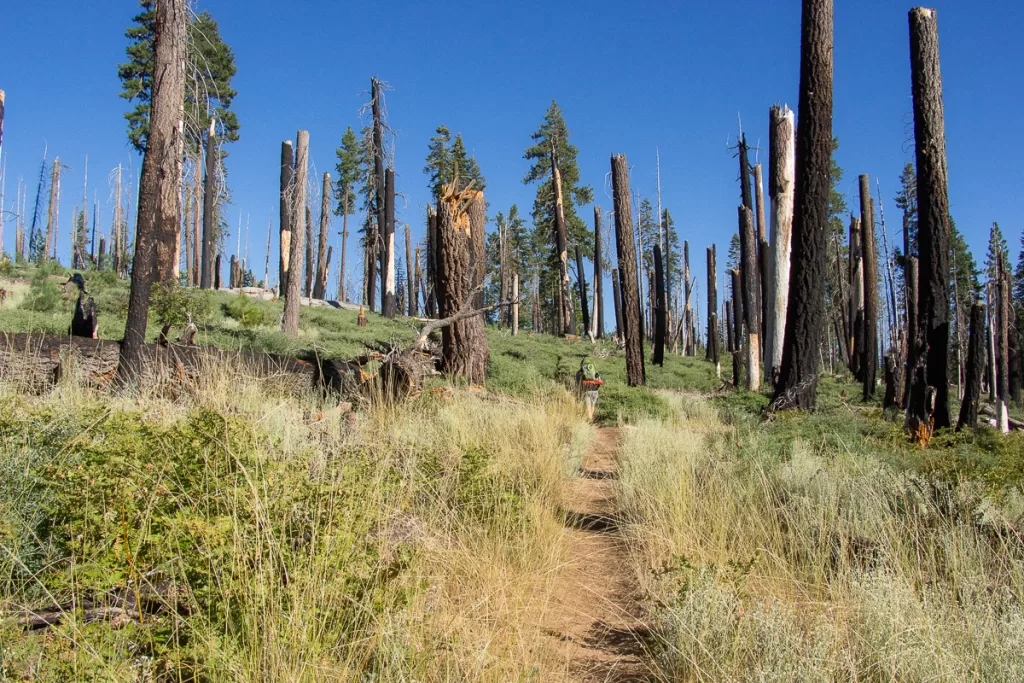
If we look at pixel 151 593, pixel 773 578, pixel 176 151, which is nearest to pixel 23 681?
pixel 151 593

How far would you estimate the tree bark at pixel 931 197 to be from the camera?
29.9 ft

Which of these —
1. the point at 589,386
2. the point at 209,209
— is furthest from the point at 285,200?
the point at 589,386

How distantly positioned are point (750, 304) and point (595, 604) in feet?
55.4

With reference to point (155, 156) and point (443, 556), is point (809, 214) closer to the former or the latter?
point (443, 556)

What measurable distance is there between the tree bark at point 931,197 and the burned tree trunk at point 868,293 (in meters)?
10.3

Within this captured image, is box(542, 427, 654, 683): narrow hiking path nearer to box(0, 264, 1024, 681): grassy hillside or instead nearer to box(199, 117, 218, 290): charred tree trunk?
box(0, 264, 1024, 681): grassy hillside

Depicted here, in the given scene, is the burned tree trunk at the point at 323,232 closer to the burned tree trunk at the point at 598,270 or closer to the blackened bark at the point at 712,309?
the burned tree trunk at the point at 598,270

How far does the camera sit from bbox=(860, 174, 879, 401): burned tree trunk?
767 inches

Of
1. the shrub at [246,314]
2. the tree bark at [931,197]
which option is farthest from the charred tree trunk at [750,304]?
the shrub at [246,314]

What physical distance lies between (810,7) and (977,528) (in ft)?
28.1

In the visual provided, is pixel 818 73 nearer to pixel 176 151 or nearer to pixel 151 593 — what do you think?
pixel 176 151

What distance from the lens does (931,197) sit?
9.65 m

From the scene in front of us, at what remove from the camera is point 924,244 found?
950 cm

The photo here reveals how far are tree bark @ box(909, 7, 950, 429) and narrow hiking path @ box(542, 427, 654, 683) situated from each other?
17.5 ft
